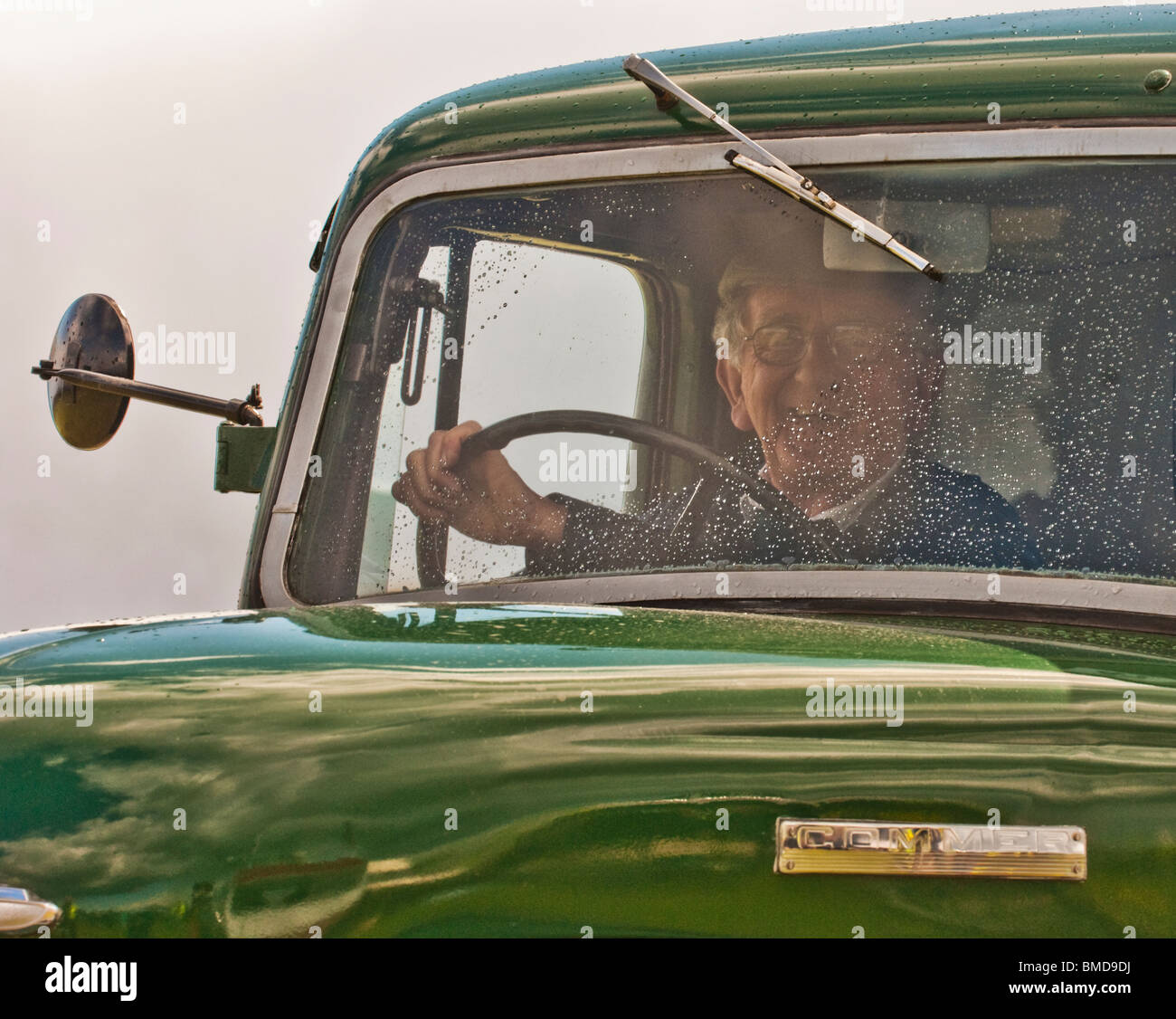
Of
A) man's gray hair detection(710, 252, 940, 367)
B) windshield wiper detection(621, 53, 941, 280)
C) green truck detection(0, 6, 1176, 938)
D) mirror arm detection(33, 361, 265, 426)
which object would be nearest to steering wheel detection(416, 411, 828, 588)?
green truck detection(0, 6, 1176, 938)

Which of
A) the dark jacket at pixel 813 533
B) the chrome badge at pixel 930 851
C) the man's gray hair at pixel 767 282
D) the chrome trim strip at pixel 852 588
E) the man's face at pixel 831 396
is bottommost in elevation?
the chrome badge at pixel 930 851

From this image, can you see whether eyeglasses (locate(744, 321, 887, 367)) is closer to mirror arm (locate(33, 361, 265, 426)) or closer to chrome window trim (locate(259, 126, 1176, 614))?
chrome window trim (locate(259, 126, 1176, 614))

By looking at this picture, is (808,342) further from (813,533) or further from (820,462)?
(813,533)

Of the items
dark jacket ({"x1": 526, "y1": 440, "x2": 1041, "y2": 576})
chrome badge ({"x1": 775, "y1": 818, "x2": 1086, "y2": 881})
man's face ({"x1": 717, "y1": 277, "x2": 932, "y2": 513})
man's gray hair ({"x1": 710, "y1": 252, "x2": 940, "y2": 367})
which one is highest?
man's gray hair ({"x1": 710, "y1": 252, "x2": 940, "y2": 367})

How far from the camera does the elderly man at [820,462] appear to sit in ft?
7.15

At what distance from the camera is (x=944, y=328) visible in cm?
225

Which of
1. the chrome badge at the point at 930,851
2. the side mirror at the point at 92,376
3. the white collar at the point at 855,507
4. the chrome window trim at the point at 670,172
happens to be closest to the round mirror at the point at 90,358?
the side mirror at the point at 92,376

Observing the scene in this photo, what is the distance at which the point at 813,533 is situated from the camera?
2.23 meters

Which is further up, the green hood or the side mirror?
the side mirror

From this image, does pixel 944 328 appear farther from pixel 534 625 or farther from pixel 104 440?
pixel 104 440

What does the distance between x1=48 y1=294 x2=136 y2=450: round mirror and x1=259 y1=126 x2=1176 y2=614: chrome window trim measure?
39cm

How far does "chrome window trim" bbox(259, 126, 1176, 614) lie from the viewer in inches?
83.9

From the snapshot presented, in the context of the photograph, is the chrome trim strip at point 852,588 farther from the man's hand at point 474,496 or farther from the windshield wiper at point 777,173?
the windshield wiper at point 777,173

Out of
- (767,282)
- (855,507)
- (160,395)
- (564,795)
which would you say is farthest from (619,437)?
(564,795)
